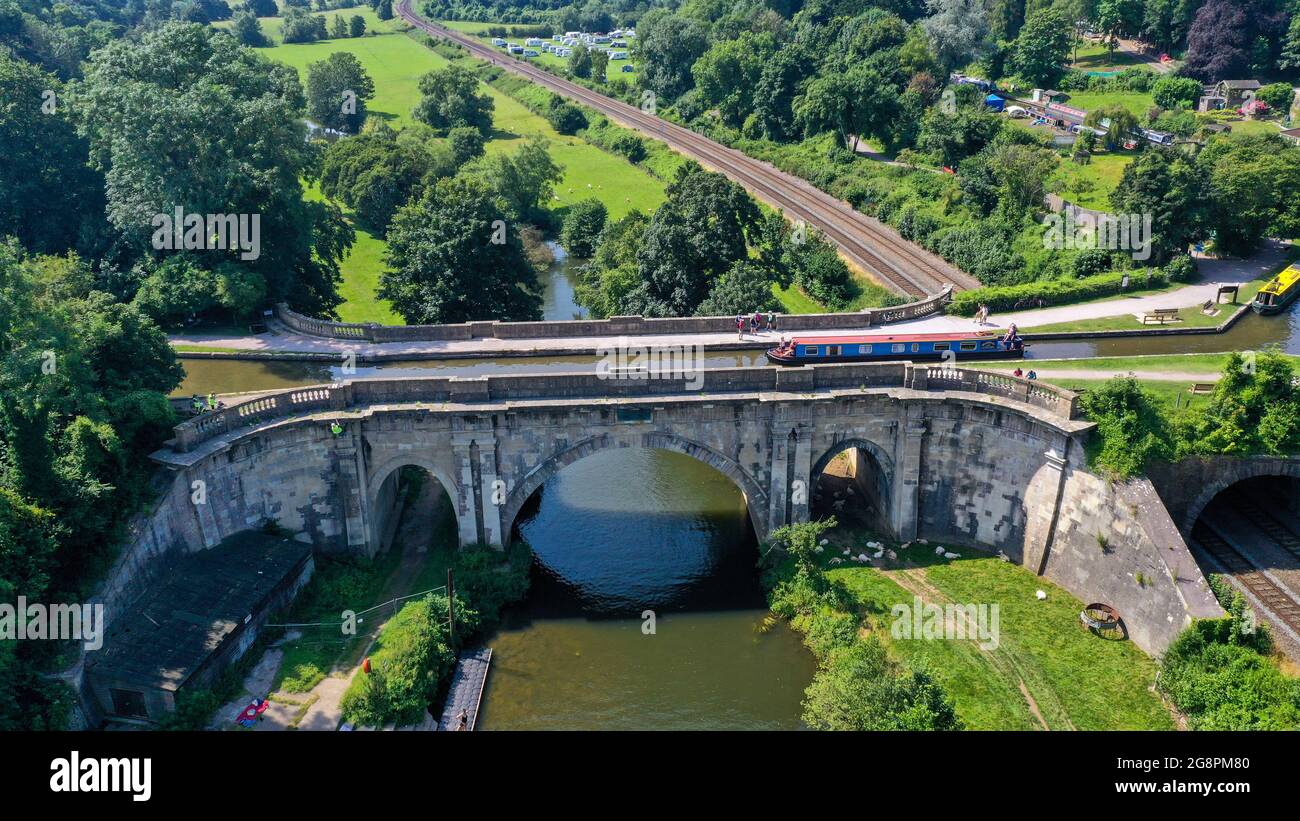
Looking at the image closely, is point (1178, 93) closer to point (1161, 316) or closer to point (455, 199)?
point (1161, 316)

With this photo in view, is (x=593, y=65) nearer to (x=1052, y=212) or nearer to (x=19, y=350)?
(x=1052, y=212)

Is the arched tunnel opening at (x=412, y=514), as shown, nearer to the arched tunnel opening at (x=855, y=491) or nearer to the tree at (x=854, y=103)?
the arched tunnel opening at (x=855, y=491)

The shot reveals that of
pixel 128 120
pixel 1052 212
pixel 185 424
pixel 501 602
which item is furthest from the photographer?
pixel 1052 212

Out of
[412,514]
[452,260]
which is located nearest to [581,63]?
[452,260]

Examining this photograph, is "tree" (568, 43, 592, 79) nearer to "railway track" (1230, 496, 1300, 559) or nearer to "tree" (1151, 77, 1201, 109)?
"tree" (1151, 77, 1201, 109)

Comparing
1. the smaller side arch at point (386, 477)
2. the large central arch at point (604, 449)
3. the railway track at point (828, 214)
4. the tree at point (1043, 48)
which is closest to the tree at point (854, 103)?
the railway track at point (828, 214)

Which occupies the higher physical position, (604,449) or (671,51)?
(671,51)

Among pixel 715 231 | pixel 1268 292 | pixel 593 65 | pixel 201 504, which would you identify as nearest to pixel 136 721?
pixel 201 504
